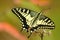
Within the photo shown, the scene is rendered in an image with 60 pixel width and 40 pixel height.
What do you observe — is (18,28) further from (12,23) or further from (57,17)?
(57,17)

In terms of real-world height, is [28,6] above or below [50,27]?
above

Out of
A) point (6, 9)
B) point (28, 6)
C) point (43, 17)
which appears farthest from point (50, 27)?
point (6, 9)
